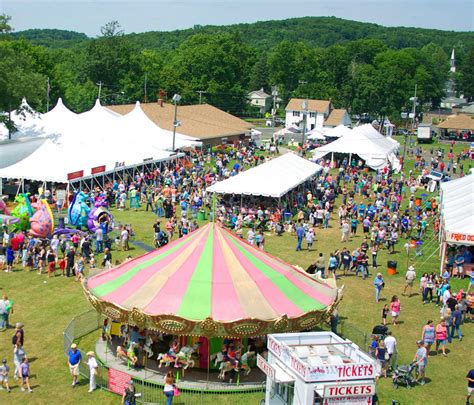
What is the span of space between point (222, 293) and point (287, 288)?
5.57ft

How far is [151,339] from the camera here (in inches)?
645

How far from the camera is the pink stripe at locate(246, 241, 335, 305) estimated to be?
55.1 feet

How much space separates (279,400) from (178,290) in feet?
13.8

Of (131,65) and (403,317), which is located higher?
(131,65)

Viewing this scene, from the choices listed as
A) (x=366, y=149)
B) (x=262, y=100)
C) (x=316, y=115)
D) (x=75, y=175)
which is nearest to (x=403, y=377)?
(x=75, y=175)

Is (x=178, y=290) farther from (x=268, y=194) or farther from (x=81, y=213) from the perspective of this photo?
(x=268, y=194)

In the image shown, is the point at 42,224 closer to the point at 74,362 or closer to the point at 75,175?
the point at 75,175

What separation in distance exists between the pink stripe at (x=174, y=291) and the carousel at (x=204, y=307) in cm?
2

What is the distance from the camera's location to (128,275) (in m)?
17.0

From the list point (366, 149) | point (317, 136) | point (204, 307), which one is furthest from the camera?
point (317, 136)

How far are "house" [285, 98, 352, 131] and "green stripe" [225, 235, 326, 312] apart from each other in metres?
65.5

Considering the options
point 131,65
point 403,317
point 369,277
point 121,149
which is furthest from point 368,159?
point 131,65

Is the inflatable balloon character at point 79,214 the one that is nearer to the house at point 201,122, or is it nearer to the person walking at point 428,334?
the person walking at point 428,334

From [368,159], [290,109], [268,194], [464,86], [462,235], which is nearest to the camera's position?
[462,235]
